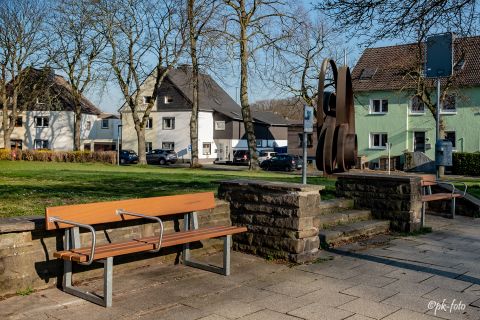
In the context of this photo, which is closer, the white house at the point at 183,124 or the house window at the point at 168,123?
the white house at the point at 183,124

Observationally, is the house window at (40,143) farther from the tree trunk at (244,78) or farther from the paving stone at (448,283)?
the paving stone at (448,283)

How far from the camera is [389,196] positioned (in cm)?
996

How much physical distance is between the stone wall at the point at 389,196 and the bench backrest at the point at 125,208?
3879 millimetres

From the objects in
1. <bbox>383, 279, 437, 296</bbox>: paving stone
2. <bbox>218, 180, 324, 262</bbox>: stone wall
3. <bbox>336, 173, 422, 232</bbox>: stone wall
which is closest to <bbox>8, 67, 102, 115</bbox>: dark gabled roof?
<bbox>336, 173, 422, 232</bbox>: stone wall

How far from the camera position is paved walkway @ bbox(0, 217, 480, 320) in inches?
197

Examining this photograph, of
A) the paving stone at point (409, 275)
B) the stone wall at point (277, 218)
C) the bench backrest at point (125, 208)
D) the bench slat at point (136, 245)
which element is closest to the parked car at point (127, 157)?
the stone wall at point (277, 218)

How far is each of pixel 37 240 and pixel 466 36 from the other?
8.97 meters

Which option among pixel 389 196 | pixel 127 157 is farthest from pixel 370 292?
pixel 127 157

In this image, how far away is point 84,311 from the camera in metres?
Result: 4.94

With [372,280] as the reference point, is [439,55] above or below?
above

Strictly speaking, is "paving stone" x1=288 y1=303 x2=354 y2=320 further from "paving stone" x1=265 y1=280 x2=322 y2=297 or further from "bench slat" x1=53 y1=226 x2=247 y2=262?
"bench slat" x1=53 y1=226 x2=247 y2=262

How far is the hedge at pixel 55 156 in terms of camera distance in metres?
42.7

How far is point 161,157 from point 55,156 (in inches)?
509

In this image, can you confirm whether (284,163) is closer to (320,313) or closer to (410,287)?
(410,287)
